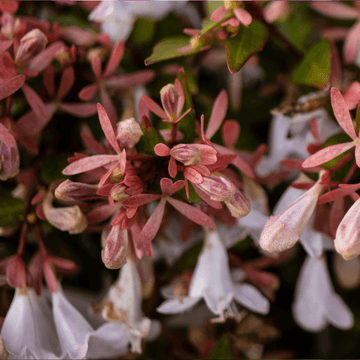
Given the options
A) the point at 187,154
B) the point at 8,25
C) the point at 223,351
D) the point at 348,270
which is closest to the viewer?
the point at 187,154

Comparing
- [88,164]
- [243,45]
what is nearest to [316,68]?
[243,45]

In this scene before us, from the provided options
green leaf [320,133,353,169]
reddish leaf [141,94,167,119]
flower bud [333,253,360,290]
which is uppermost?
reddish leaf [141,94,167,119]

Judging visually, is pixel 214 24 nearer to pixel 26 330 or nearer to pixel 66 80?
pixel 66 80

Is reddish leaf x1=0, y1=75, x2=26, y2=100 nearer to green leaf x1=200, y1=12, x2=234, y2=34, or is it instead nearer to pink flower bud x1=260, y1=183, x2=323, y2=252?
green leaf x1=200, y1=12, x2=234, y2=34

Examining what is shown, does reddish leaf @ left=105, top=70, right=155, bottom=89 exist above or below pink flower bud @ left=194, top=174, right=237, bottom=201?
above

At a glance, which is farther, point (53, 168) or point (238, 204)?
point (53, 168)

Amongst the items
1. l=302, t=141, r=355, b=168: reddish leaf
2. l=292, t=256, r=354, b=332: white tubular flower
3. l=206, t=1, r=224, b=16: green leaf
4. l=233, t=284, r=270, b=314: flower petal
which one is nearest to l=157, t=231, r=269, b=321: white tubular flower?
l=233, t=284, r=270, b=314: flower petal

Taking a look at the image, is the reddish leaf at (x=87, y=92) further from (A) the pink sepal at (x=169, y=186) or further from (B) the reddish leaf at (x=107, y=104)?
(A) the pink sepal at (x=169, y=186)

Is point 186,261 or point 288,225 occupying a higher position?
point 288,225
